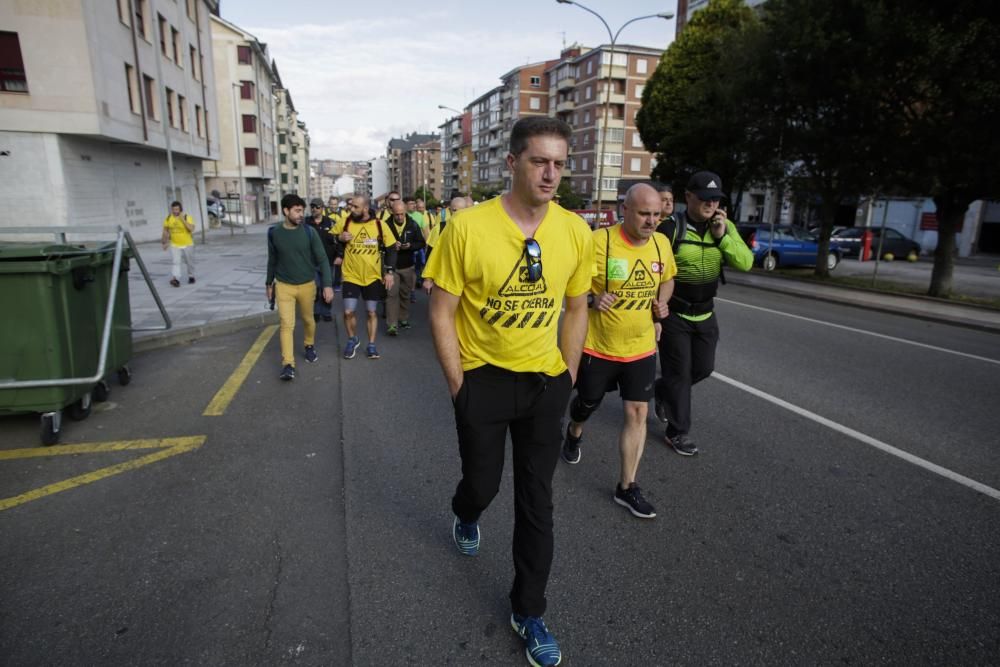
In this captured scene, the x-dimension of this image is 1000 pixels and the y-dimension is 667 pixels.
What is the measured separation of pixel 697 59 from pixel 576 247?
3038 centimetres

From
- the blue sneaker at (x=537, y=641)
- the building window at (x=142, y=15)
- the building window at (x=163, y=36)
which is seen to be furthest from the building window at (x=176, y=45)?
the blue sneaker at (x=537, y=641)

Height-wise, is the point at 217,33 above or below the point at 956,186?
above

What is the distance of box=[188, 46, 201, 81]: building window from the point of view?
33.5 metres

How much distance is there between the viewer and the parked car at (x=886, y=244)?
25.4 meters

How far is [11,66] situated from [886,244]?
33.1 metres

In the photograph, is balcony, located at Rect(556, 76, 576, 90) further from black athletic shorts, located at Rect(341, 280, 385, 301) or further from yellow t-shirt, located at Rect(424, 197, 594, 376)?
yellow t-shirt, located at Rect(424, 197, 594, 376)

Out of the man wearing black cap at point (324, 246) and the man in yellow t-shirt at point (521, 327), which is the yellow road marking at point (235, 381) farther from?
the man in yellow t-shirt at point (521, 327)

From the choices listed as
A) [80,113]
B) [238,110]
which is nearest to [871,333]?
[80,113]

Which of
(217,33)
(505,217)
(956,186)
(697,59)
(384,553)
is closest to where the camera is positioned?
(505,217)

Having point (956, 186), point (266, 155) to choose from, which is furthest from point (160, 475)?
point (266, 155)

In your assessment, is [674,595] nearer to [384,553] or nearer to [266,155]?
[384,553]

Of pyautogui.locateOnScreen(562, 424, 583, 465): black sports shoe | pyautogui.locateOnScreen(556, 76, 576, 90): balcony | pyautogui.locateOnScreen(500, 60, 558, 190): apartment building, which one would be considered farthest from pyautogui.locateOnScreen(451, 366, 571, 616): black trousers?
pyautogui.locateOnScreen(500, 60, 558, 190): apartment building

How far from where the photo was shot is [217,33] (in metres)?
51.5

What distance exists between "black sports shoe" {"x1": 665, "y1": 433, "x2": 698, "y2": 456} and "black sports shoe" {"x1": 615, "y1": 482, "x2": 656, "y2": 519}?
3.21 feet
